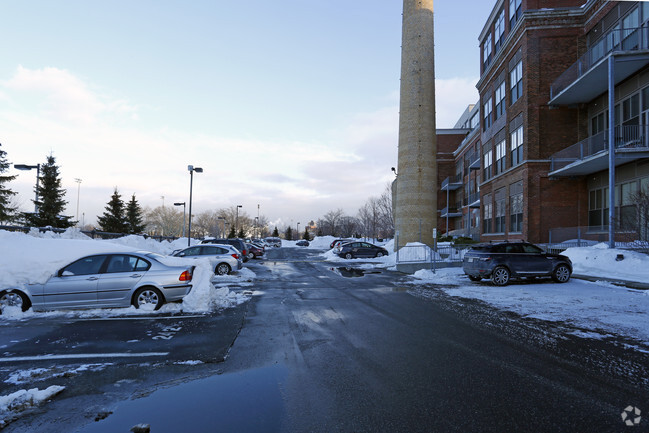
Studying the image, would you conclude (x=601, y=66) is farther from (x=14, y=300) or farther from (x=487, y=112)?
(x=14, y=300)

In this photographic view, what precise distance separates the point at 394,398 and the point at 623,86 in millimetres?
23679

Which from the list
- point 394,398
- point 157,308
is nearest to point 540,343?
point 394,398

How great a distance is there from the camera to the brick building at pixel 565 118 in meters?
18.9

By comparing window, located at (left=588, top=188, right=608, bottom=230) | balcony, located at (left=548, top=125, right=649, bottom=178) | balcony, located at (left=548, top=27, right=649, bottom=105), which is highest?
balcony, located at (left=548, top=27, right=649, bottom=105)

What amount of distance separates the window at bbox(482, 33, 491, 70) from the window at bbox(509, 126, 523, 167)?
33.9ft

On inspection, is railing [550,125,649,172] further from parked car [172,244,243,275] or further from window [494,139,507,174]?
→ parked car [172,244,243,275]

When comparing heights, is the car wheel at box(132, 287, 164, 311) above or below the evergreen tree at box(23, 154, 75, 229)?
below

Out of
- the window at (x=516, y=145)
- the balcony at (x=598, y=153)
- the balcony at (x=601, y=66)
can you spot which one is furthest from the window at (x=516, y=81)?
the balcony at (x=598, y=153)

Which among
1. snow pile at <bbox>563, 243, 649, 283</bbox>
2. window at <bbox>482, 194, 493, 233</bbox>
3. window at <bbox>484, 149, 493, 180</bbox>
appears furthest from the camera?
window at <bbox>484, 149, 493, 180</bbox>

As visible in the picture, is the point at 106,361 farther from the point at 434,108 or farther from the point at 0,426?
the point at 434,108

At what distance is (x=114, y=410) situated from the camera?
3814 millimetres

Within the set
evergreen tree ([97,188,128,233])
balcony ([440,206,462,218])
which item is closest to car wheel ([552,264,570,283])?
balcony ([440,206,462,218])

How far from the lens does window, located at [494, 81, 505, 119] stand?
30.8 meters

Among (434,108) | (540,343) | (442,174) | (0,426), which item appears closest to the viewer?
(0,426)
